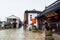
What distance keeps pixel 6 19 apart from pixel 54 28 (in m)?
47.1

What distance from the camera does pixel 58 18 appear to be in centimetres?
2345

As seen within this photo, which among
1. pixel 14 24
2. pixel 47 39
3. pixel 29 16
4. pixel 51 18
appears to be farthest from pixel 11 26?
pixel 47 39

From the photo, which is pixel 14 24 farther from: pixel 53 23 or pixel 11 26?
pixel 53 23

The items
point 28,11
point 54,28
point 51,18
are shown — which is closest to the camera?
point 54,28

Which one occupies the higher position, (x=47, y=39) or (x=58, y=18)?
(x=58, y=18)

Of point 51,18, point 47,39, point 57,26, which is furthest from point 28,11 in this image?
point 47,39

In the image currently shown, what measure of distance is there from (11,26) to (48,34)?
138ft

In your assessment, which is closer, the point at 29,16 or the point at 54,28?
the point at 54,28

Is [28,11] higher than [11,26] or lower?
higher

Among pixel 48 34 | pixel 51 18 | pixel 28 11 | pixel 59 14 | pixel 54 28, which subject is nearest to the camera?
pixel 48 34

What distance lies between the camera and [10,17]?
233 ft

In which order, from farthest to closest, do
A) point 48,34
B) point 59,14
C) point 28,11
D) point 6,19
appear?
point 6,19, point 28,11, point 59,14, point 48,34

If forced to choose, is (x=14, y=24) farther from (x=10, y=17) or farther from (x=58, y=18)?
(x=58, y=18)

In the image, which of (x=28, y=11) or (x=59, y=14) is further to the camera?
(x=28, y=11)
